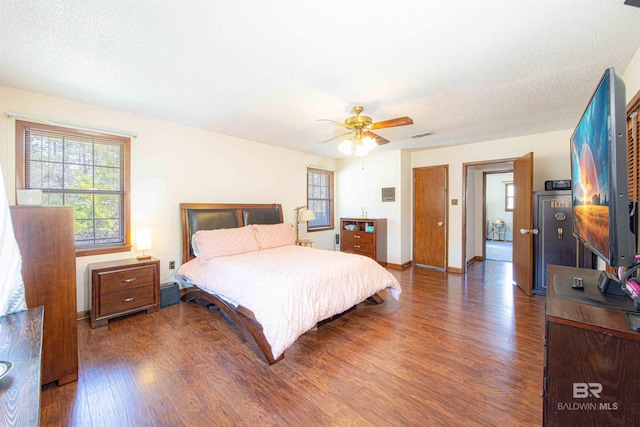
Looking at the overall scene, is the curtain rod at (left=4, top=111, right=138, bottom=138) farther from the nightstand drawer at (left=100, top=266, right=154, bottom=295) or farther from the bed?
the nightstand drawer at (left=100, top=266, right=154, bottom=295)

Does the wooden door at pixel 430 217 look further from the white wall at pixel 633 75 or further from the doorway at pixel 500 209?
the doorway at pixel 500 209

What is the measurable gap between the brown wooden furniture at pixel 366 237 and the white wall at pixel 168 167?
1.47 metres

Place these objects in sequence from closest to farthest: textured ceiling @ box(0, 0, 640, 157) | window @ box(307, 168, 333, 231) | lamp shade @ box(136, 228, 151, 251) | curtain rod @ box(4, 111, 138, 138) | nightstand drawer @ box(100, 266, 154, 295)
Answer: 1. textured ceiling @ box(0, 0, 640, 157)
2. curtain rod @ box(4, 111, 138, 138)
3. nightstand drawer @ box(100, 266, 154, 295)
4. lamp shade @ box(136, 228, 151, 251)
5. window @ box(307, 168, 333, 231)

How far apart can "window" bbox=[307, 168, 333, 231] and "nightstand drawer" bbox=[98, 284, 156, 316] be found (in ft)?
10.1

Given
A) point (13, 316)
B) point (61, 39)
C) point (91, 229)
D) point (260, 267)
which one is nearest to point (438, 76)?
point (260, 267)

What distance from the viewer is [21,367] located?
37.4 inches

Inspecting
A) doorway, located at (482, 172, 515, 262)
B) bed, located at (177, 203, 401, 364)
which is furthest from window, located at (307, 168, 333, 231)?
doorway, located at (482, 172, 515, 262)

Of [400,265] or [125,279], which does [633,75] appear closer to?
[400,265]

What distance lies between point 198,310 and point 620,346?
3.52 m

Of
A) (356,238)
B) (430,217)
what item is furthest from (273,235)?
(430,217)

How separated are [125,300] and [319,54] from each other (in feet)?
10.5

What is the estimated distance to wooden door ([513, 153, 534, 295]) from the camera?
3.61 m

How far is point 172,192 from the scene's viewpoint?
11.8ft

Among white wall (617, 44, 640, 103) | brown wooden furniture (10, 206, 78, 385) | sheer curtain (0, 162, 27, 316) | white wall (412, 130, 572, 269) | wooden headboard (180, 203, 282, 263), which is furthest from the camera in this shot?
→ white wall (412, 130, 572, 269)
